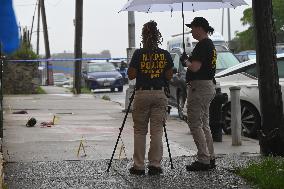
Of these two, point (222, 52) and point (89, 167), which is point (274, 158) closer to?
point (89, 167)

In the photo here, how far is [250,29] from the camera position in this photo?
199 ft

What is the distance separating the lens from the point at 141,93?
7.04 m

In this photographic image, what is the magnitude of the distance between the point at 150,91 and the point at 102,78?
2396 centimetres

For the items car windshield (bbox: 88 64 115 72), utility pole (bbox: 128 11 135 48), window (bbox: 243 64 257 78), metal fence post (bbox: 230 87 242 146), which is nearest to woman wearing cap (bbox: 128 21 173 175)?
metal fence post (bbox: 230 87 242 146)

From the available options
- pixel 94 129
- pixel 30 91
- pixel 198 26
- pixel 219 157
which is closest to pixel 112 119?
pixel 94 129

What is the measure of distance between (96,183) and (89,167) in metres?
0.98


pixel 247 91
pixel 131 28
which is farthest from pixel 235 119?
pixel 131 28

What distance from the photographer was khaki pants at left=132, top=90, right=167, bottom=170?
702 cm

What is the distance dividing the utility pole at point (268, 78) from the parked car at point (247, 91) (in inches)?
102

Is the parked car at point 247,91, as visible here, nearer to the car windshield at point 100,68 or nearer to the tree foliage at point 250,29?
the car windshield at point 100,68

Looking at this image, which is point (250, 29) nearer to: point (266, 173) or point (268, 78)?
point (268, 78)

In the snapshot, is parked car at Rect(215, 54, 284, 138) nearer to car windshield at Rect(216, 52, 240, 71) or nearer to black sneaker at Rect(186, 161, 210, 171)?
black sneaker at Rect(186, 161, 210, 171)

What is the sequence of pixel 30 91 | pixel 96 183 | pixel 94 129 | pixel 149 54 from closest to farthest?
1. pixel 96 183
2. pixel 149 54
3. pixel 94 129
4. pixel 30 91

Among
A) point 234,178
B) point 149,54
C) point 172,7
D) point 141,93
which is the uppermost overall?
point 172,7
